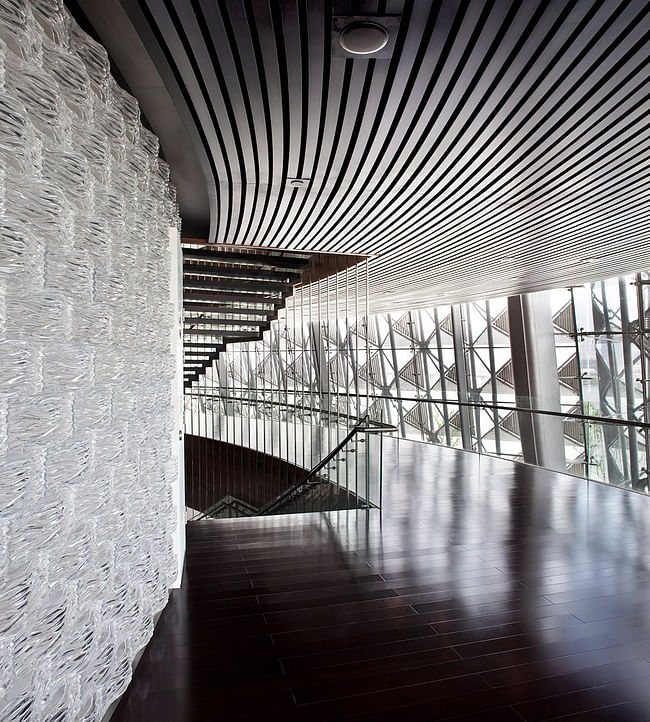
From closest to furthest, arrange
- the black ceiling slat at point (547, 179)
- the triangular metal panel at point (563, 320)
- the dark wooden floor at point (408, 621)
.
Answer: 1. the dark wooden floor at point (408, 621)
2. the black ceiling slat at point (547, 179)
3. the triangular metal panel at point (563, 320)

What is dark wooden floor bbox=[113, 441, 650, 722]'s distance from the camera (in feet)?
9.43

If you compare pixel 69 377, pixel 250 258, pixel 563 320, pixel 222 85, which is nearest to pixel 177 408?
pixel 222 85

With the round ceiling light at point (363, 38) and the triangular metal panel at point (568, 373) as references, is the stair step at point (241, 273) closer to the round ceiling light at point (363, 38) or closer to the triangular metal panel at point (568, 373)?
the round ceiling light at point (363, 38)

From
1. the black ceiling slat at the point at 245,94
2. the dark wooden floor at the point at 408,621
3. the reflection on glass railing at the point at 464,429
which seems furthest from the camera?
the reflection on glass railing at the point at 464,429

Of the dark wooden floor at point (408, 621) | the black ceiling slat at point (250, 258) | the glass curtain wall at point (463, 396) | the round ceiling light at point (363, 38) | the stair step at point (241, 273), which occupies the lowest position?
the dark wooden floor at point (408, 621)

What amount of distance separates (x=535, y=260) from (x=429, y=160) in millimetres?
4393

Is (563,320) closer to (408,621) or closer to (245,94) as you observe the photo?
(408,621)

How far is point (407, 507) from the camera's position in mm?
6906

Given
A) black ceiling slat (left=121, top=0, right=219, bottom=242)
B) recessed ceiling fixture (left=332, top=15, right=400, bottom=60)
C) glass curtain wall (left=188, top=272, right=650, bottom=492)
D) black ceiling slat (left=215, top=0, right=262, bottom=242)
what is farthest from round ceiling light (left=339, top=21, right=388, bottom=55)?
Answer: glass curtain wall (left=188, top=272, right=650, bottom=492)

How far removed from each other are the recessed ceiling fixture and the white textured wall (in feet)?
3.42

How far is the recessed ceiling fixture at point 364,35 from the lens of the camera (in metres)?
2.51

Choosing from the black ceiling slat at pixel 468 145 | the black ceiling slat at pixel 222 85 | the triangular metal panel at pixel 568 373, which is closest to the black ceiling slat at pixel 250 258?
the black ceiling slat at pixel 222 85

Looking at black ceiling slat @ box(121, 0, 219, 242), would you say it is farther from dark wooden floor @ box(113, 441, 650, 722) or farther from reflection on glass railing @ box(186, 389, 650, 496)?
reflection on glass railing @ box(186, 389, 650, 496)

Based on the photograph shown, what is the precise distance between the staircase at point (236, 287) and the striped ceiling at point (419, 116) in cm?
150
